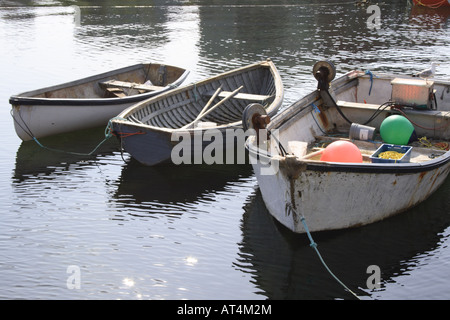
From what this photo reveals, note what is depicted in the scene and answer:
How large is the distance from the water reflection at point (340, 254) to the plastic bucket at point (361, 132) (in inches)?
64.8

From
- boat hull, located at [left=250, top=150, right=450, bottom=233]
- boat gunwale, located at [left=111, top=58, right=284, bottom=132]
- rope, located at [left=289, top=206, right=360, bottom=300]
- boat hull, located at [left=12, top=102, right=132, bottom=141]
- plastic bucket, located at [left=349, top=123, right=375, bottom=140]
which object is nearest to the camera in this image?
rope, located at [left=289, top=206, right=360, bottom=300]

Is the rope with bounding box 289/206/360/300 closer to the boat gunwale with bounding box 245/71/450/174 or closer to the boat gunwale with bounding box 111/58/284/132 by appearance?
the boat gunwale with bounding box 245/71/450/174

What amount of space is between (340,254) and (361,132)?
3069 mm

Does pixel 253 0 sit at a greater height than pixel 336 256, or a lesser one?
greater

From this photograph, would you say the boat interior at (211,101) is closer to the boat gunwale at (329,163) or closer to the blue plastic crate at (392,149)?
the boat gunwale at (329,163)

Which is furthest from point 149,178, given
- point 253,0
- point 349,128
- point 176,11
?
point 253,0

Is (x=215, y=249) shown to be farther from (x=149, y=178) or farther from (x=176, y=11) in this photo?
(x=176, y=11)

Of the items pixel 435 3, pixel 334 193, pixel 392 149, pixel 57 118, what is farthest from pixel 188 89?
pixel 435 3

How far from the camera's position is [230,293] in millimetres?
8312

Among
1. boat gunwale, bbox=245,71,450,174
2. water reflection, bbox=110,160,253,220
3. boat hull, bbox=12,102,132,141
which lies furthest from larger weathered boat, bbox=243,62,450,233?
boat hull, bbox=12,102,132,141

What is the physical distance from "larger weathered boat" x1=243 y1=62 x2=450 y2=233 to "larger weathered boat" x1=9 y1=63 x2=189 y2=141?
14.0ft

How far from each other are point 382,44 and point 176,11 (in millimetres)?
14920

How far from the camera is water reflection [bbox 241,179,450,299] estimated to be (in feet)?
27.6
